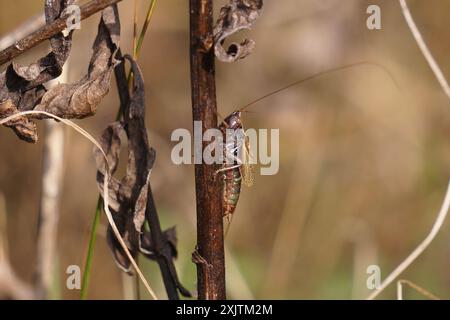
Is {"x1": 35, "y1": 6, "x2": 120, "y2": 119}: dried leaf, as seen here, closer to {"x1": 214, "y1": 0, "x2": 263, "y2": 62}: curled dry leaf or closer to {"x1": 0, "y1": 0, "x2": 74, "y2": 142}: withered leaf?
{"x1": 0, "y1": 0, "x2": 74, "y2": 142}: withered leaf

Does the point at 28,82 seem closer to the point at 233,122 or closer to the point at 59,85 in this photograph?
the point at 59,85

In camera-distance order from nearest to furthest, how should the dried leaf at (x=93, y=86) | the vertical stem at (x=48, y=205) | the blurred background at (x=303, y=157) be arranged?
the dried leaf at (x=93, y=86) < the vertical stem at (x=48, y=205) < the blurred background at (x=303, y=157)

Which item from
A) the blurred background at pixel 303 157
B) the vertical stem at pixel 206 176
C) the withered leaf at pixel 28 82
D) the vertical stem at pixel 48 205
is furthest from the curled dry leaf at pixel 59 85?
the blurred background at pixel 303 157

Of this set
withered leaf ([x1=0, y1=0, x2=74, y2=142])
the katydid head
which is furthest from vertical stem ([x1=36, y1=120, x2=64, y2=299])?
the katydid head

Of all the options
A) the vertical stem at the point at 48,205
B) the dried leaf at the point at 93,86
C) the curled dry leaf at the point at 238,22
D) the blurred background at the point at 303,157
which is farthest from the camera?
the blurred background at the point at 303,157

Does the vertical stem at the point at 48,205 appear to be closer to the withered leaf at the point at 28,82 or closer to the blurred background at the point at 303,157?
the blurred background at the point at 303,157

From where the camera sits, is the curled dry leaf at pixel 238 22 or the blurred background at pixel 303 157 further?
the blurred background at pixel 303 157

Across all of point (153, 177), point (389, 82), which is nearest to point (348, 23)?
point (389, 82)
